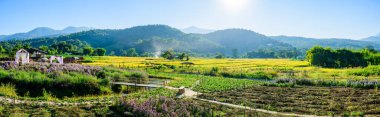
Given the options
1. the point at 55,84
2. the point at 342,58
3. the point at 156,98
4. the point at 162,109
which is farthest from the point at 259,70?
the point at 162,109

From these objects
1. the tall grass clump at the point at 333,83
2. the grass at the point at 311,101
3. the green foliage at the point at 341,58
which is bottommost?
the grass at the point at 311,101

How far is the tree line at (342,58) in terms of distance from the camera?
3228 inches

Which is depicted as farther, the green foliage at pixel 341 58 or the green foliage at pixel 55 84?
the green foliage at pixel 341 58

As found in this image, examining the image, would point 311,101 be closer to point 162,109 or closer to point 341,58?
point 162,109

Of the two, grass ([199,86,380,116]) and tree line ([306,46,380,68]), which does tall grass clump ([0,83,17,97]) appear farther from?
tree line ([306,46,380,68])

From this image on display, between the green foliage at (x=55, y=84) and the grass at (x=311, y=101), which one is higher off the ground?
the green foliage at (x=55, y=84)

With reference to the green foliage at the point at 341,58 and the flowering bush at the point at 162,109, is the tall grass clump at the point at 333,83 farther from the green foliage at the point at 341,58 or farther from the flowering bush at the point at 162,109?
the green foliage at the point at 341,58

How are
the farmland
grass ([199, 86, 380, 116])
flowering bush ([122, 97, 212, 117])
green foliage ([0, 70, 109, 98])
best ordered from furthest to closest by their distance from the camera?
green foliage ([0, 70, 109, 98]) → grass ([199, 86, 380, 116]) → the farmland → flowering bush ([122, 97, 212, 117])

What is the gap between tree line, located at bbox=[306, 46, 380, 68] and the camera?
269ft

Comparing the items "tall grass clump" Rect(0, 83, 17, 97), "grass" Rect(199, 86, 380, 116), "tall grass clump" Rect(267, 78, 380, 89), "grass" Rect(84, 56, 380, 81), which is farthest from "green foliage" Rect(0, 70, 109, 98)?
"grass" Rect(84, 56, 380, 81)

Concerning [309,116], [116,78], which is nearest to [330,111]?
[309,116]

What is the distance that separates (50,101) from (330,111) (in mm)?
18706

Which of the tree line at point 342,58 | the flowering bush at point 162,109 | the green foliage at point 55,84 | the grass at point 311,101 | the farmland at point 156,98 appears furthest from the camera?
the tree line at point 342,58

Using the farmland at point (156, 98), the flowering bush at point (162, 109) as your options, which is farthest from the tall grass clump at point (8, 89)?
the flowering bush at point (162, 109)
